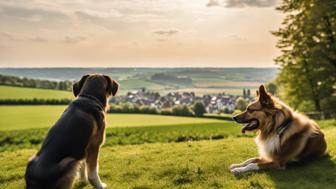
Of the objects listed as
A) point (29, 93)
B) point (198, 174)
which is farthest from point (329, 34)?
point (29, 93)

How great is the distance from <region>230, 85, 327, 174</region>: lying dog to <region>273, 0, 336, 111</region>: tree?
27179 millimetres

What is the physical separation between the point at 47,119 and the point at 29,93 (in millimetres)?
19165

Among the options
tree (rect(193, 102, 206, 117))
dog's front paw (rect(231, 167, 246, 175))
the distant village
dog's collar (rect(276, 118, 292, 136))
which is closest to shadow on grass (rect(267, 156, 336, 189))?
dog's front paw (rect(231, 167, 246, 175))

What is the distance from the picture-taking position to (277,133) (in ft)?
29.0

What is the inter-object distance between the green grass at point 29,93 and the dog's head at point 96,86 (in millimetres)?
50850

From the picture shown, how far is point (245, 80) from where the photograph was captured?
5512 inches

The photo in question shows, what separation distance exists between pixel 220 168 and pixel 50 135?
4565 millimetres

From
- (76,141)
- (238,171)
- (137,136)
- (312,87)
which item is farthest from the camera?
(312,87)

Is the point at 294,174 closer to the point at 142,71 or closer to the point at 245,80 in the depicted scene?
the point at 245,80

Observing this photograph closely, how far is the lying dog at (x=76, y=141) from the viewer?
6438mm

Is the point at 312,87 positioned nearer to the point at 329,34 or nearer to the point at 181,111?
the point at 329,34

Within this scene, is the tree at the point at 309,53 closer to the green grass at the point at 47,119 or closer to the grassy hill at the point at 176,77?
the green grass at the point at 47,119

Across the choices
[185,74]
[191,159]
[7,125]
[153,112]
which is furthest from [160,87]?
[191,159]

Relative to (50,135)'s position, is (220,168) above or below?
below
